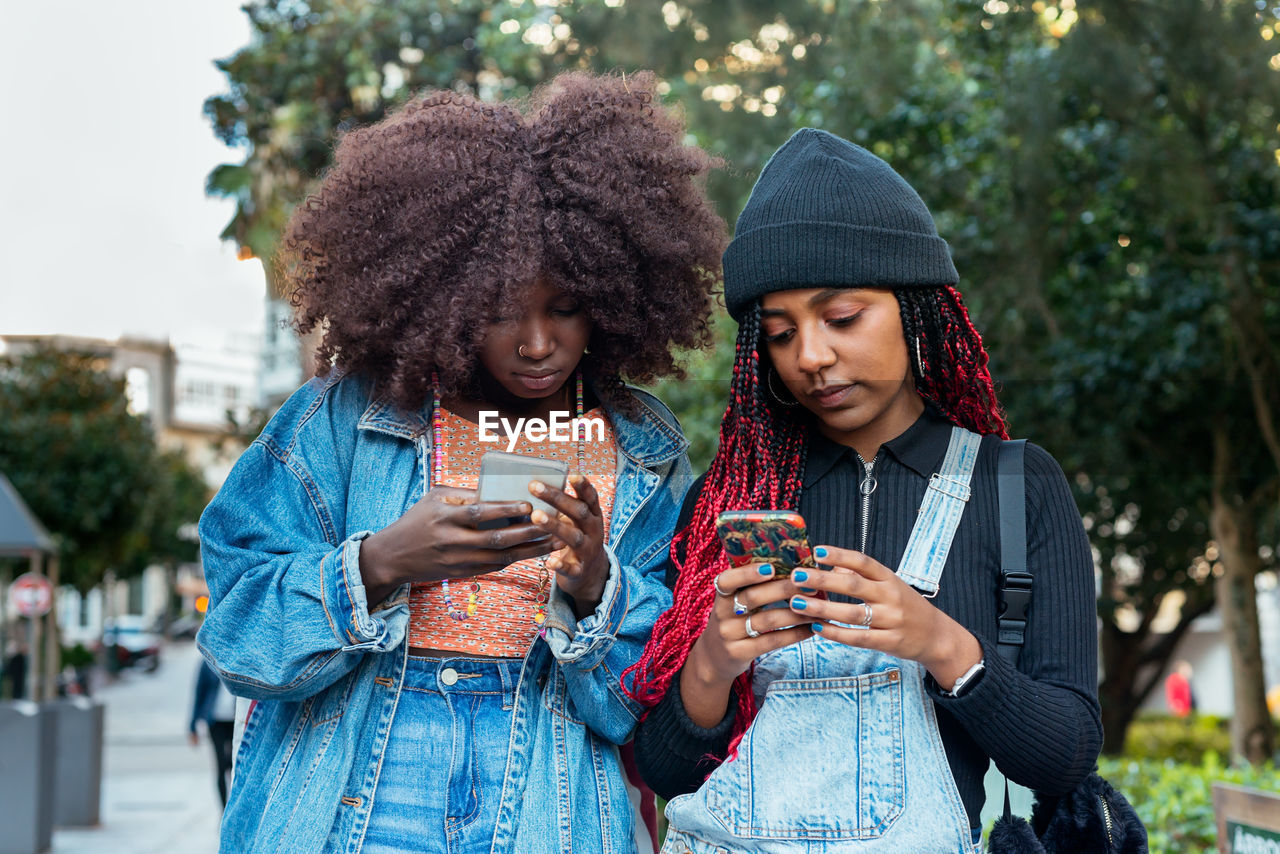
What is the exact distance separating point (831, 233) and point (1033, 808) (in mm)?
935

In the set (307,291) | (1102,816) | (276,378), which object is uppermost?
(276,378)

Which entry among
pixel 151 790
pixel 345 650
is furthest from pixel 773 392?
pixel 151 790

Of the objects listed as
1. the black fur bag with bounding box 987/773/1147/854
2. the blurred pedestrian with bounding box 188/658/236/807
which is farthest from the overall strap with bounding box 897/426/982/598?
the blurred pedestrian with bounding box 188/658/236/807

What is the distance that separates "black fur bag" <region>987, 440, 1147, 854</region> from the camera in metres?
1.81

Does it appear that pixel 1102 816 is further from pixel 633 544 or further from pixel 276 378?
pixel 276 378

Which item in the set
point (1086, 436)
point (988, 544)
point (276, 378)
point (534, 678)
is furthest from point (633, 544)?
point (276, 378)

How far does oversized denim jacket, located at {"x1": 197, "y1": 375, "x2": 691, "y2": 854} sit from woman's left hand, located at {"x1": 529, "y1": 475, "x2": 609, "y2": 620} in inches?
1.2

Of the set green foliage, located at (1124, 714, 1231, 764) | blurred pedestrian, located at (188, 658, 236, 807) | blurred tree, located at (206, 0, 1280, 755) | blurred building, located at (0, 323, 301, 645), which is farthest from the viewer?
green foliage, located at (1124, 714, 1231, 764)

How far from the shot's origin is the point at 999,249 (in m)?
7.51

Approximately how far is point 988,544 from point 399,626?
0.92 metres

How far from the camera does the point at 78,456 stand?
73.3 feet

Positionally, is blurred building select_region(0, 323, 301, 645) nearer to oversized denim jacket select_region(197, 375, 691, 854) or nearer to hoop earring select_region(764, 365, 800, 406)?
oversized denim jacket select_region(197, 375, 691, 854)

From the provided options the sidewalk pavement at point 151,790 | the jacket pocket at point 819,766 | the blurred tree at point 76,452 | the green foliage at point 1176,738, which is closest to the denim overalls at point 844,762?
the jacket pocket at point 819,766
